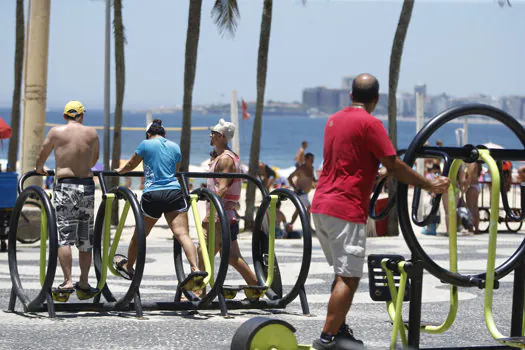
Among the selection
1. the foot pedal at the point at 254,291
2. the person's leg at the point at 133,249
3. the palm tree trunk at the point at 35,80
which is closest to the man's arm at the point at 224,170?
the person's leg at the point at 133,249

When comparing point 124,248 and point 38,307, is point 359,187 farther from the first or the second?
point 124,248

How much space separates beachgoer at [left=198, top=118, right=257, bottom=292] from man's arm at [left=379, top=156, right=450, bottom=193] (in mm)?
3497

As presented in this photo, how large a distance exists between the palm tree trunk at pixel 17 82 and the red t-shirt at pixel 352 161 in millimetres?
19429

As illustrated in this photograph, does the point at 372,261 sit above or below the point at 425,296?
above

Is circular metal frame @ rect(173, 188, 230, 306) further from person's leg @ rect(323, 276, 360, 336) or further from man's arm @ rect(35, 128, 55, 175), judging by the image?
person's leg @ rect(323, 276, 360, 336)

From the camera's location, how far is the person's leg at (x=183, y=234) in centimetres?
819

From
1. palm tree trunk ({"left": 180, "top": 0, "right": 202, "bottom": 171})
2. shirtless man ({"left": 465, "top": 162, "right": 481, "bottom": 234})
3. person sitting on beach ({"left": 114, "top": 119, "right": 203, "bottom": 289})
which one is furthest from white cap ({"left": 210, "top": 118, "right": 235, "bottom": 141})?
palm tree trunk ({"left": 180, "top": 0, "right": 202, "bottom": 171})

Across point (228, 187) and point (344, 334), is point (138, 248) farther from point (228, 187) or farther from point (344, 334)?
point (344, 334)

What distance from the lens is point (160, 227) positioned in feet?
67.4

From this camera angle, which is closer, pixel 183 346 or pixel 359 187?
pixel 359 187

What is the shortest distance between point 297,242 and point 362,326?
8.71 m

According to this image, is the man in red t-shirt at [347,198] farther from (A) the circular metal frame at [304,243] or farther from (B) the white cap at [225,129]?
(B) the white cap at [225,129]

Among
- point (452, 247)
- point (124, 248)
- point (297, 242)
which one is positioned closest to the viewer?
point (452, 247)

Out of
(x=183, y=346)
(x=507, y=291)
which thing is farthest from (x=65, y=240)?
(x=507, y=291)
